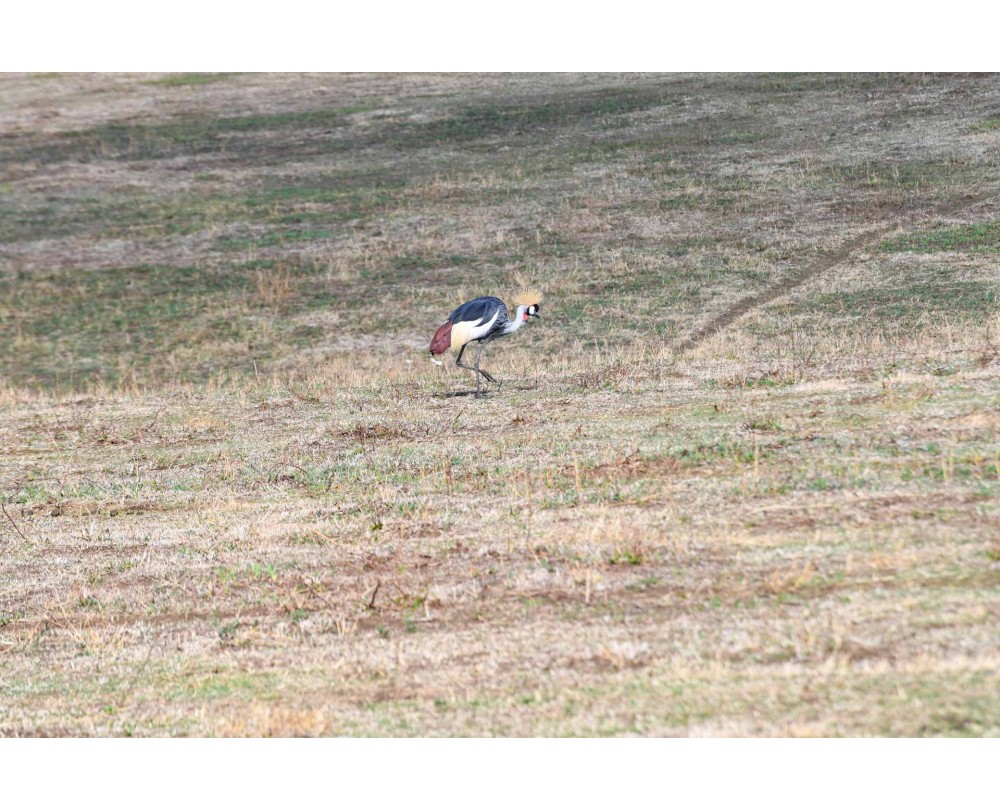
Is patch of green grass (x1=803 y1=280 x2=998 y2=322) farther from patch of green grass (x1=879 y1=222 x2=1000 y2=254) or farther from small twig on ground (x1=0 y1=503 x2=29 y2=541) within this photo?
small twig on ground (x1=0 y1=503 x2=29 y2=541)

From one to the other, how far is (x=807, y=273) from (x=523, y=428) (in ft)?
58.3

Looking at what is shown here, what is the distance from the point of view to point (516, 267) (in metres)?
37.8

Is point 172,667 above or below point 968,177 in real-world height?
below

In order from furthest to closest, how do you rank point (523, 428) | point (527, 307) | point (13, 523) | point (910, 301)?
point (910, 301) → point (527, 307) → point (523, 428) → point (13, 523)

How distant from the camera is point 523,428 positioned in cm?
1866

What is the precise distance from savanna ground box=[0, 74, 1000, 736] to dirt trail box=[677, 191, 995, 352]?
13 cm

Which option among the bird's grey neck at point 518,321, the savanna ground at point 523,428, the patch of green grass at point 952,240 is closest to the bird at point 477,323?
the bird's grey neck at point 518,321

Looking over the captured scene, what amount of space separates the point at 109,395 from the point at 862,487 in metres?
18.2

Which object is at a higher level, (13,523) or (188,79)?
(188,79)

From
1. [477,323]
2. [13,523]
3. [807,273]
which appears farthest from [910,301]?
[13,523]

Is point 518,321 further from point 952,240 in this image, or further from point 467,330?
point 952,240

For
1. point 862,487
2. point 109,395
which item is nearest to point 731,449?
point 862,487

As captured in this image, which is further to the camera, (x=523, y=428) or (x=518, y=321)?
(x=518, y=321)

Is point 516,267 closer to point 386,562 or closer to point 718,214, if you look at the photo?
point 718,214
